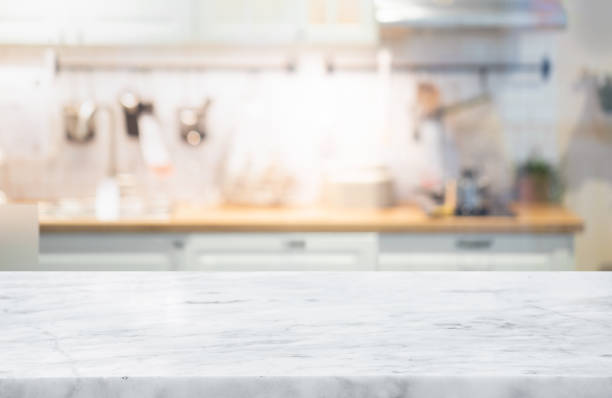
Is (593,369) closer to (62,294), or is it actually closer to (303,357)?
(303,357)

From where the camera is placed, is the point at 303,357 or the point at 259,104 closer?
the point at 303,357

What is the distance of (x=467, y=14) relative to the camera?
2.99 m

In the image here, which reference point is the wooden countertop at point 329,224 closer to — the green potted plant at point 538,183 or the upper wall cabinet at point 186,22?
the green potted plant at point 538,183

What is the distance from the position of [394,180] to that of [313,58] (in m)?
0.69

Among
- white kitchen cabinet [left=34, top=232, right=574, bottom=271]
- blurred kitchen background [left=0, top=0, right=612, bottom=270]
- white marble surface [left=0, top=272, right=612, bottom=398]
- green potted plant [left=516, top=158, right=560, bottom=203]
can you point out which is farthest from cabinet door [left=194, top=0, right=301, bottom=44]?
white marble surface [left=0, top=272, right=612, bottom=398]

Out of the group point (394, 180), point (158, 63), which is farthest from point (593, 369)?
point (158, 63)

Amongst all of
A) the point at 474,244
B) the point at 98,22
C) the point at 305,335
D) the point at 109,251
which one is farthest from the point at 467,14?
the point at 305,335

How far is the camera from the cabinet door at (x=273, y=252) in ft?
9.46

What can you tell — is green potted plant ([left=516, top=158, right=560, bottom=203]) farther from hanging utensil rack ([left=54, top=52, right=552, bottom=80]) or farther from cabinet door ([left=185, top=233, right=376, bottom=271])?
cabinet door ([left=185, top=233, right=376, bottom=271])

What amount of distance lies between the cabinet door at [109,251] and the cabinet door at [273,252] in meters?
0.10

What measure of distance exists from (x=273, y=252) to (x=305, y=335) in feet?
6.85

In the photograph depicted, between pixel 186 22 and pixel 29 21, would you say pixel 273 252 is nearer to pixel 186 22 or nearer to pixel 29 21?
pixel 186 22

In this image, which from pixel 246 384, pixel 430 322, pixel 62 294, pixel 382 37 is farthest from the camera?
pixel 382 37

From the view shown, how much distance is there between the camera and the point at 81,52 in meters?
3.43
